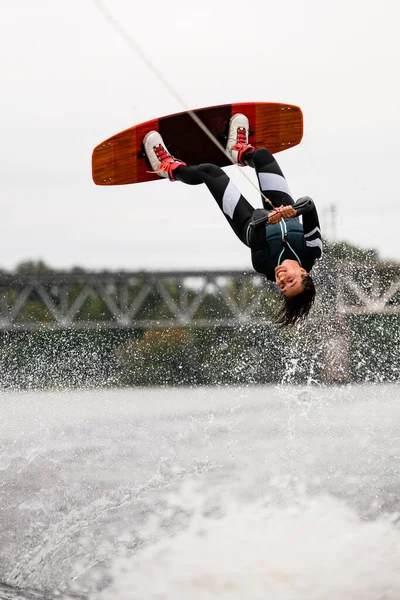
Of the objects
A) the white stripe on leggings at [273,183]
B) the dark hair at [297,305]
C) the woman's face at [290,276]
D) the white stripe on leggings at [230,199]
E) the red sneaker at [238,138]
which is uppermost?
the red sneaker at [238,138]

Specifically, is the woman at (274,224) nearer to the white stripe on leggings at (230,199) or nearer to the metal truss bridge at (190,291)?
the white stripe on leggings at (230,199)

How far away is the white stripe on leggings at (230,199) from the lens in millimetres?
5199

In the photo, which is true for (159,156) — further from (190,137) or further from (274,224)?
(274,224)

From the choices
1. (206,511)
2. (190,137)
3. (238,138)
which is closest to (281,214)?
(238,138)

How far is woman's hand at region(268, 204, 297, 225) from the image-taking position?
4801 millimetres

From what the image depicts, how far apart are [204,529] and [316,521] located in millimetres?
878

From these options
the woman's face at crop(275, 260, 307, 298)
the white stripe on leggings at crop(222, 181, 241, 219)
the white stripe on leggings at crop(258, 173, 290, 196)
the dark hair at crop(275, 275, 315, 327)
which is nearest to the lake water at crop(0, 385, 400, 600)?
the dark hair at crop(275, 275, 315, 327)

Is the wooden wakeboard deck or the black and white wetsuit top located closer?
the black and white wetsuit top

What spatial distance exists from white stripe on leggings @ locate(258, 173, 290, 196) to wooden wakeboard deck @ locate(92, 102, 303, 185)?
812 mm

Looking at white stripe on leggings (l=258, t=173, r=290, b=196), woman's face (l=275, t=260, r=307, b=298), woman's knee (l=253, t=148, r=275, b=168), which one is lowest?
woman's face (l=275, t=260, r=307, b=298)

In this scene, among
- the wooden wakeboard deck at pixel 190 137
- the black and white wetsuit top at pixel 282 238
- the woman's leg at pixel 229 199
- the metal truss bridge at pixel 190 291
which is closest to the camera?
the black and white wetsuit top at pixel 282 238

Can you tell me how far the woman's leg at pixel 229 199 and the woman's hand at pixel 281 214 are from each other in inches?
13.1

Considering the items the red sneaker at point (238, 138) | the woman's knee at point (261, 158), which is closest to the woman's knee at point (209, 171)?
the woman's knee at point (261, 158)

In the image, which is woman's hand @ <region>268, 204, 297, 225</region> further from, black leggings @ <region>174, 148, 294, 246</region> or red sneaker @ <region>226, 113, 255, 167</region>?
red sneaker @ <region>226, 113, 255, 167</region>
